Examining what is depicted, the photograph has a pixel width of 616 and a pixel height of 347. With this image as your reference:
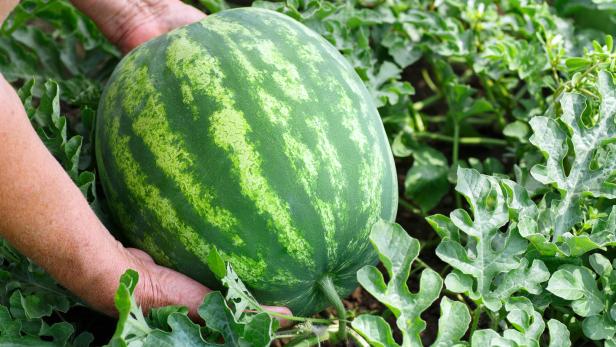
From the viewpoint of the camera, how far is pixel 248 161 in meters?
1.66

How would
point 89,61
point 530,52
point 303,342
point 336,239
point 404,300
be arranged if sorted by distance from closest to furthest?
point 404,300
point 336,239
point 303,342
point 530,52
point 89,61

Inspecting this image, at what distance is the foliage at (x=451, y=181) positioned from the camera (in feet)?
5.16

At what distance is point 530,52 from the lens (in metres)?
2.40

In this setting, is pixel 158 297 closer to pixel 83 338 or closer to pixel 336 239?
pixel 83 338

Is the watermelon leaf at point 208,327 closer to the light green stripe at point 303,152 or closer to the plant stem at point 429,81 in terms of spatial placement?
the light green stripe at point 303,152

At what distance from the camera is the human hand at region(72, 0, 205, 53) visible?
230cm

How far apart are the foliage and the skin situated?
0.10m

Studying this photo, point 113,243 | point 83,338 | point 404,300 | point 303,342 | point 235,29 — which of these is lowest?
point 303,342

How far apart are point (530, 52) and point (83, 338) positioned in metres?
1.63

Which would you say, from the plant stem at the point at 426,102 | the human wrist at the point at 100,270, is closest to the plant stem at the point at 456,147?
the plant stem at the point at 426,102

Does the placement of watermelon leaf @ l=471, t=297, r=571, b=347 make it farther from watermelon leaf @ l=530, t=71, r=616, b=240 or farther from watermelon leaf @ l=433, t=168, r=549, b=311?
watermelon leaf @ l=530, t=71, r=616, b=240

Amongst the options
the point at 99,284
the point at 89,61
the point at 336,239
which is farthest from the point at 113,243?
the point at 89,61

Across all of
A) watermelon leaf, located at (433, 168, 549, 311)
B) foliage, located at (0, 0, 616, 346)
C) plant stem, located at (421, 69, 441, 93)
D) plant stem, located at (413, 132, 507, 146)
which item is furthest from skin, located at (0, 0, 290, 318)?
plant stem, located at (421, 69, 441, 93)

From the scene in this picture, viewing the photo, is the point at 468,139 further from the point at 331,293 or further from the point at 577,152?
the point at 331,293
